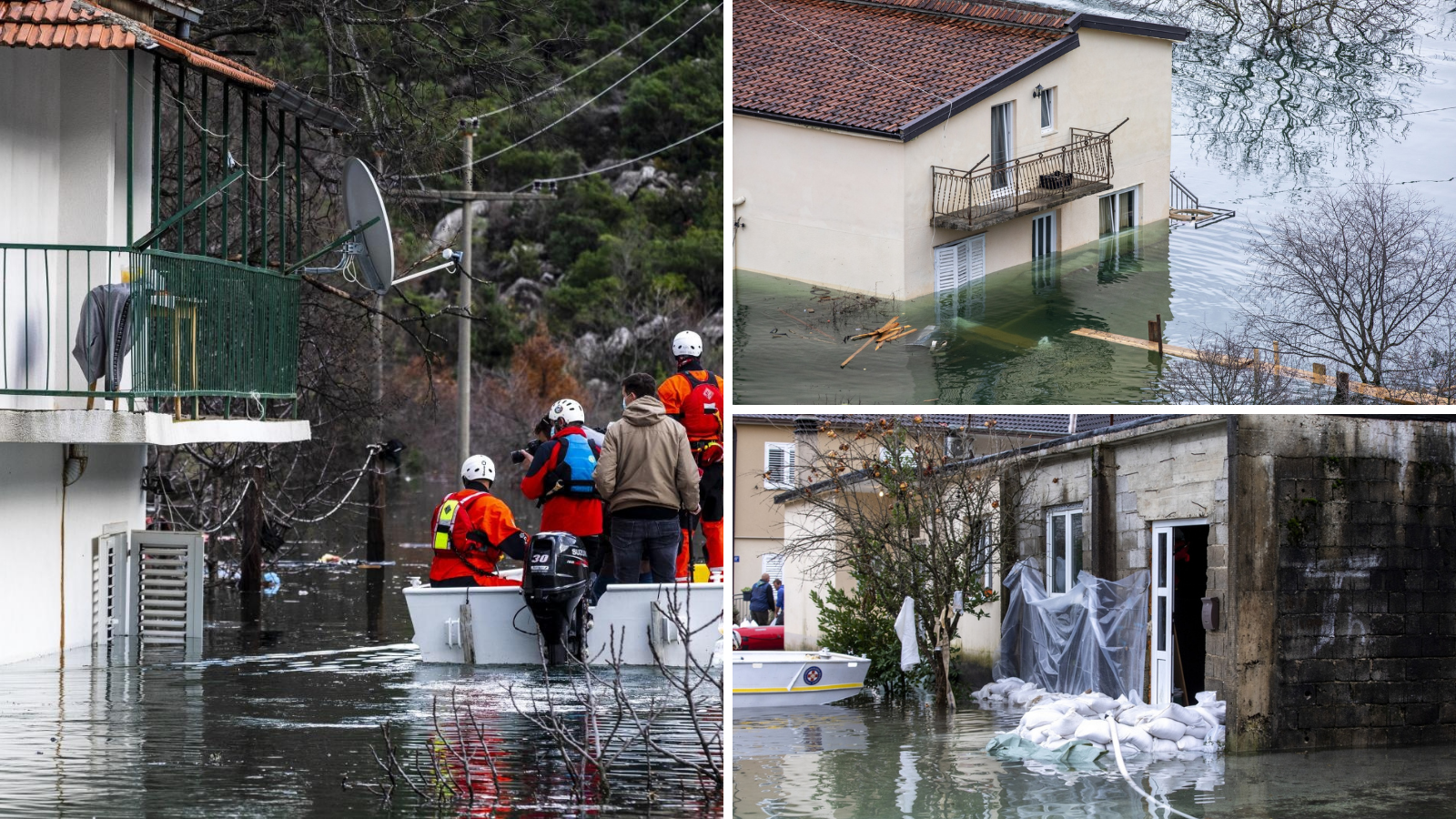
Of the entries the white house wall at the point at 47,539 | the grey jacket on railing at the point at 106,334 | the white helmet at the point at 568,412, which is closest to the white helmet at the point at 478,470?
the white helmet at the point at 568,412

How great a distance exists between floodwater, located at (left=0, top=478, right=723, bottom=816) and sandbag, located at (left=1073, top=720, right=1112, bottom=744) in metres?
Result: 1.63

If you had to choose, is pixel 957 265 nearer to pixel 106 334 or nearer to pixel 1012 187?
pixel 1012 187

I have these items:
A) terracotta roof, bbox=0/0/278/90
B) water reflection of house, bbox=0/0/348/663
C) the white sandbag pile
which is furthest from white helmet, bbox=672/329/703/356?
the white sandbag pile

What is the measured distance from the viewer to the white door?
6424 mm

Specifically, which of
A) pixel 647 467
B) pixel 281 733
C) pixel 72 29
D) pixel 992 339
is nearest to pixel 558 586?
pixel 647 467

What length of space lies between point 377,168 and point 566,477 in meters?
7.83

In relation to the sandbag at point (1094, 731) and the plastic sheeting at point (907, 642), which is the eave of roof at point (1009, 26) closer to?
the plastic sheeting at point (907, 642)

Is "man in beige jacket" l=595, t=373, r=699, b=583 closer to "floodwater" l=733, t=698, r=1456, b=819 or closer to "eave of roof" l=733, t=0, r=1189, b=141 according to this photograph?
"floodwater" l=733, t=698, r=1456, b=819

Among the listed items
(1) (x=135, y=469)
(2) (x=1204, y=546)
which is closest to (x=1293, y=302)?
(2) (x=1204, y=546)

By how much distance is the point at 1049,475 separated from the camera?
529 cm

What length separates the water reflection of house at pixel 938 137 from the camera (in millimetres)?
3914

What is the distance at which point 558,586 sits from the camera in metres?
11.5

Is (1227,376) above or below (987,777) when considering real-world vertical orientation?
above

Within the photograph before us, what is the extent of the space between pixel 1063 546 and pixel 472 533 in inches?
291
